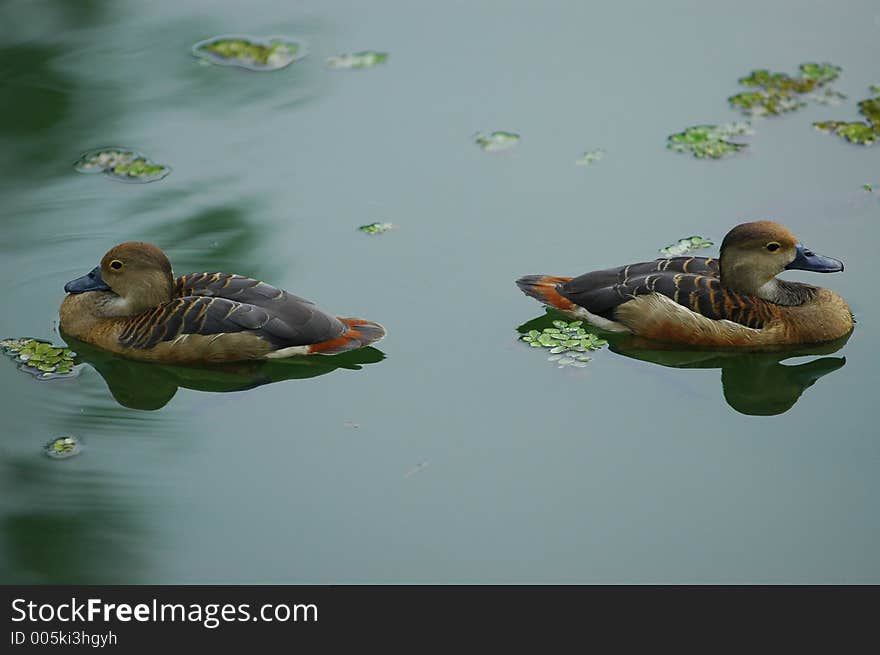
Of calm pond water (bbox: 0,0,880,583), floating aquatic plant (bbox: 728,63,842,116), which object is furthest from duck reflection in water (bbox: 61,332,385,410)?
floating aquatic plant (bbox: 728,63,842,116)

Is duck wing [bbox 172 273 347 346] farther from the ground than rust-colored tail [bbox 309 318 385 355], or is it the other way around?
duck wing [bbox 172 273 347 346]

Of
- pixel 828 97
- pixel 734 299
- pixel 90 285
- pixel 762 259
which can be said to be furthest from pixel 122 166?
pixel 828 97

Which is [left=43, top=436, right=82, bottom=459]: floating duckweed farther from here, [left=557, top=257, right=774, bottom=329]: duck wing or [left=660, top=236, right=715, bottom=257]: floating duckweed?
[left=660, top=236, right=715, bottom=257]: floating duckweed

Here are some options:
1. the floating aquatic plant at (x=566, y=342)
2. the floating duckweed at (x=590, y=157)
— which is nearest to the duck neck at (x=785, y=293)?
the floating aquatic plant at (x=566, y=342)

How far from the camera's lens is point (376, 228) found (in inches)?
377

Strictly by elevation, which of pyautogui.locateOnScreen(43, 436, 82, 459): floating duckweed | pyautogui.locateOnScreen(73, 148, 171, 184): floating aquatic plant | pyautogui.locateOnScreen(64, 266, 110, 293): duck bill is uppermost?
Answer: pyautogui.locateOnScreen(73, 148, 171, 184): floating aquatic plant

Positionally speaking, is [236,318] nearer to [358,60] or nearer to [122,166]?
[122,166]

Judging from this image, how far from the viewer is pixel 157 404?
7.99 m

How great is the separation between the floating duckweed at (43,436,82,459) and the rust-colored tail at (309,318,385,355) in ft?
5.02

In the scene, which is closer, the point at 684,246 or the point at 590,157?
the point at 684,246

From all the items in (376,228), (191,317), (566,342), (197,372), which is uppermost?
(376,228)

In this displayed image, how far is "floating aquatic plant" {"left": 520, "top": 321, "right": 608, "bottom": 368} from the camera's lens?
8.31m

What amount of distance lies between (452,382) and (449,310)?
0.79 meters

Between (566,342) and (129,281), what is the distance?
2.72 m
